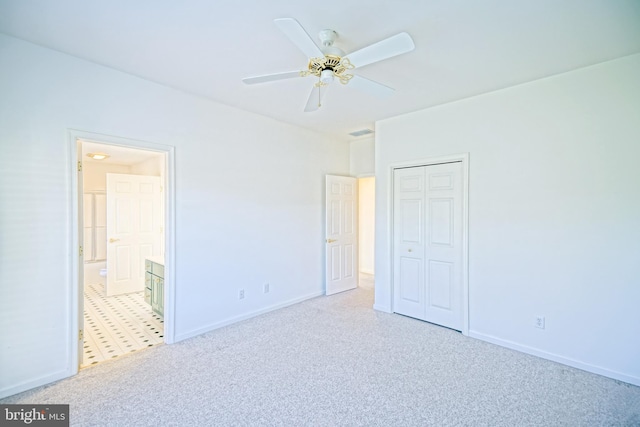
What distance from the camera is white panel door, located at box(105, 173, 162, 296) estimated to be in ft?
16.5

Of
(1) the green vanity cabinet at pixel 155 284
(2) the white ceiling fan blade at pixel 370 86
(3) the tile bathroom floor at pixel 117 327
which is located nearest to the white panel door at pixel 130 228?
(3) the tile bathroom floor at pixel 117 327

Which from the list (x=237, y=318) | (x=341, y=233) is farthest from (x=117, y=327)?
(x=341, y=233)

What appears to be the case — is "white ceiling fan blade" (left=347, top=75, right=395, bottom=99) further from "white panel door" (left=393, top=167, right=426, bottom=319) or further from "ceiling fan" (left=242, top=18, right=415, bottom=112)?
"white panel door" (left=393, top=167, right=426, bottom=319)

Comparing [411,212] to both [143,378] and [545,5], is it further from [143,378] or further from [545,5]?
[143,378]

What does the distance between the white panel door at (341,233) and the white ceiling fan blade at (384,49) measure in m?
3.00

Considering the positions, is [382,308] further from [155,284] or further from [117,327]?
[117,327]

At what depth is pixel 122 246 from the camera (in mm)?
5133

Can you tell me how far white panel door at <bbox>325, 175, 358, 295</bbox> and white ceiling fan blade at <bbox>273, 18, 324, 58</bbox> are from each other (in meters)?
3.05

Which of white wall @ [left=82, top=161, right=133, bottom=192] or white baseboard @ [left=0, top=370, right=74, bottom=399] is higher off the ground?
white wall @ [left=82, top=161, right=133, bottom=192]

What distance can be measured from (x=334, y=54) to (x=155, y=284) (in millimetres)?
3623

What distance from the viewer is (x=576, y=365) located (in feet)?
8.97

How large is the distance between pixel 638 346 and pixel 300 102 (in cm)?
391

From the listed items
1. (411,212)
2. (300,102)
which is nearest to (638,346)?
(411,212)

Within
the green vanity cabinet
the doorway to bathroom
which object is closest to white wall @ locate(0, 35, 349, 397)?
the doorway to bathroom
